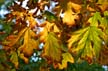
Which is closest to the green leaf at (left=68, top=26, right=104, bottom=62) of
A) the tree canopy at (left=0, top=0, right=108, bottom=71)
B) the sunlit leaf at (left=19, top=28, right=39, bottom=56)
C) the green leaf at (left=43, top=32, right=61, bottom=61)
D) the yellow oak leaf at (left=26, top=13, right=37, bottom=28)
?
the tree canopy at (left=0, top=0, right=108, bottom=71)

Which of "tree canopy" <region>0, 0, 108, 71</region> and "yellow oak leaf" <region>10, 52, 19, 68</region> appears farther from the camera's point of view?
"yellow oak leaf" <region>10, 52, 19, 68</region>

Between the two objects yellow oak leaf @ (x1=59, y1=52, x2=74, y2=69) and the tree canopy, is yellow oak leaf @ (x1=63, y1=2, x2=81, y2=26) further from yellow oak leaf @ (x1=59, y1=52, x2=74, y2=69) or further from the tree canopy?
yellow oak leaf @ (x1=59, y1=52, x2=74, y2=69)

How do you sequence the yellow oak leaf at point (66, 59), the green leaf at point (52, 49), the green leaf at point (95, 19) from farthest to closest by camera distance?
the yellow oak leaf at point (66, 59) → the green leaf at point (95, 19) → the green leaf at point (52, 49)

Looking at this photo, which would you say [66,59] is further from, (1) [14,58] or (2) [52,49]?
(1) [14,58]

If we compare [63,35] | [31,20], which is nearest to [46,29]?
[63,35]

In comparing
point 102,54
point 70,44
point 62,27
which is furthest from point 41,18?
point 102,54

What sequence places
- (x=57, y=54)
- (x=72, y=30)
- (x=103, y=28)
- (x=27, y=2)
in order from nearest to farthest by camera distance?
(x=57, y=54) → (x=103, y=28) → (x=72, y=30) → (x=27, y=2)

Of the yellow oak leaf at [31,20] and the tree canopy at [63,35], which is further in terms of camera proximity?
the yellow oak leaf at [31,20]

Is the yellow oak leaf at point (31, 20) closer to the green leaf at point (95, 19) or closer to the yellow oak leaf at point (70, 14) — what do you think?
the yellow oak leaf at point (70, 14)

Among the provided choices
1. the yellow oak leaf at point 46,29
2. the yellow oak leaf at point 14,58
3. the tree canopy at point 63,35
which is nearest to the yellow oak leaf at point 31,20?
the tree canopy at point 63,35

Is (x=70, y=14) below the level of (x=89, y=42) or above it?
above

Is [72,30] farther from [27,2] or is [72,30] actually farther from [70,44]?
[27,2]
